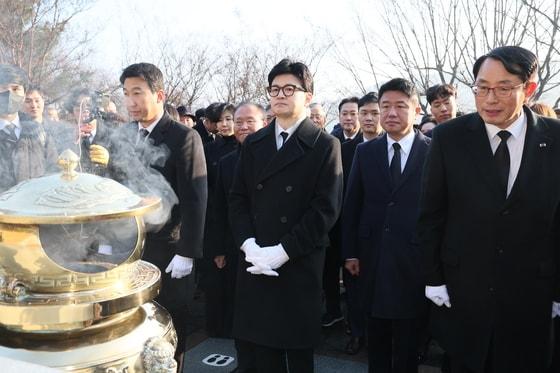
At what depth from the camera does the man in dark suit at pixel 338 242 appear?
12.8 feet

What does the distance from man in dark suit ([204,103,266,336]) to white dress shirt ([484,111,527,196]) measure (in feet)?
6.12

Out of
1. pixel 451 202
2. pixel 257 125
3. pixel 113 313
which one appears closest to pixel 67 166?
pixel 113 313

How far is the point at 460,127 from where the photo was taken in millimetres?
2609

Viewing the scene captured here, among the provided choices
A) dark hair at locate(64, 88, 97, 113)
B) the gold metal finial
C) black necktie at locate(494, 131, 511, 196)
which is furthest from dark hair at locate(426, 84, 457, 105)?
the gold metal finial

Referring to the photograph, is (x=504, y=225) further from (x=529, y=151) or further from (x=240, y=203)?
(x=240, y=203)

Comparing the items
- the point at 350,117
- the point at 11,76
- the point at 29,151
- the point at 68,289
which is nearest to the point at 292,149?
the point at 68,289

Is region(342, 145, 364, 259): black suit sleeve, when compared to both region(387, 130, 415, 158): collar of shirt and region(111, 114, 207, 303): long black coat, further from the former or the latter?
region(111, 114, 207, 303): long black coat

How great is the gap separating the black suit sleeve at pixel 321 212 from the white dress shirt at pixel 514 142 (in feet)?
2.72

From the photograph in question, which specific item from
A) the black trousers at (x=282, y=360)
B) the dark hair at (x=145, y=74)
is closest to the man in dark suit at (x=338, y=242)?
the black trousers at (x=282, y=360)

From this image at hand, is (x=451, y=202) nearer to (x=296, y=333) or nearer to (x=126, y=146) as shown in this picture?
(x=296, y=333)

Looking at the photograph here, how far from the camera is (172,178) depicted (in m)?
3.13

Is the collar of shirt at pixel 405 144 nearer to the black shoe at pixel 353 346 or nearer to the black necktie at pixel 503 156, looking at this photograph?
the black necktie at pixel 503 156

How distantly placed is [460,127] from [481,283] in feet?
2.63

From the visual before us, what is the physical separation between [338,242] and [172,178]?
2.33 metres
